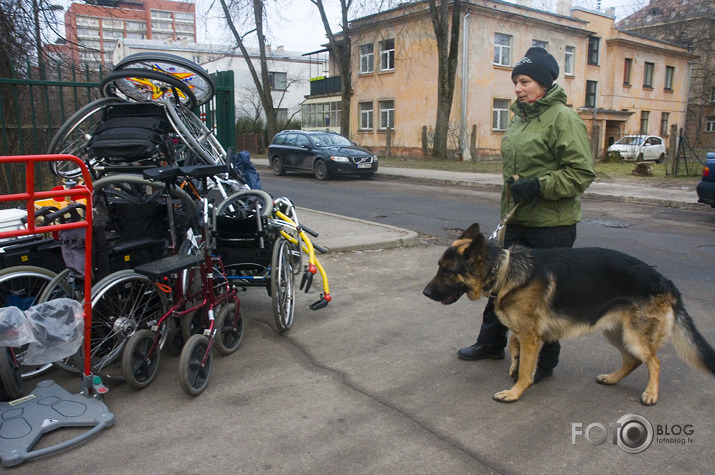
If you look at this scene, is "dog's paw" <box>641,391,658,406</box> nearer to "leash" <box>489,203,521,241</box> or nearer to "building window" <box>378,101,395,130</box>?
"leash" <box>489,203,521,241</box>

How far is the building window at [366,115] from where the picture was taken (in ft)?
116

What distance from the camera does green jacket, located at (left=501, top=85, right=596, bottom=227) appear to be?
146 inches

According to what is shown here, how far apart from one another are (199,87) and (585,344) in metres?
4.30

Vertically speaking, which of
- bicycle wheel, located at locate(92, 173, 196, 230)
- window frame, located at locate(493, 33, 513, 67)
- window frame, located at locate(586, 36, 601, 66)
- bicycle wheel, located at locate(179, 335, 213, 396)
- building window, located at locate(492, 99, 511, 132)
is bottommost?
bicycle wheel, located at locate(179, 335, 213, 396)

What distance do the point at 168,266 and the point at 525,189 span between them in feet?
8.01

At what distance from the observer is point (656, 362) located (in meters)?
3.55

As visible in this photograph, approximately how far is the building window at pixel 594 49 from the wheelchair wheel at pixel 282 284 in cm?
3799

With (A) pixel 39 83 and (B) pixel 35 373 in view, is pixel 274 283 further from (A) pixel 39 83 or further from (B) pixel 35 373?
(A) pixel 39 83

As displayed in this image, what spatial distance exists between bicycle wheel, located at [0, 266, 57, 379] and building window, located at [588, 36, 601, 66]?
1558 inches

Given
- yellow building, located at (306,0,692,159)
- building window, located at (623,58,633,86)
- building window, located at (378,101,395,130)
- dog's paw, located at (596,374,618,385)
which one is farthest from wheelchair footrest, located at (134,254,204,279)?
building window, located at (623,58,633,86)

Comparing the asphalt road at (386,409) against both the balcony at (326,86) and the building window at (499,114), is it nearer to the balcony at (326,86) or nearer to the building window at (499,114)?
the building window at (499,114)

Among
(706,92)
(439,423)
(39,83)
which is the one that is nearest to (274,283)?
(439,423)

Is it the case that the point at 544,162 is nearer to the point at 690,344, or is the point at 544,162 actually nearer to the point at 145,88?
the point at 690,344

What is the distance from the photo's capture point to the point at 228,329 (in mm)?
4223
